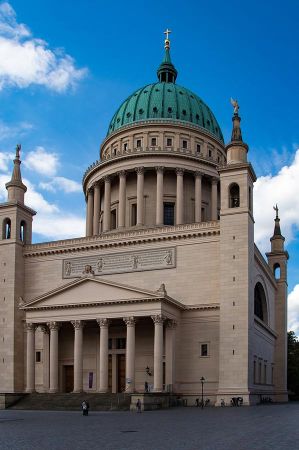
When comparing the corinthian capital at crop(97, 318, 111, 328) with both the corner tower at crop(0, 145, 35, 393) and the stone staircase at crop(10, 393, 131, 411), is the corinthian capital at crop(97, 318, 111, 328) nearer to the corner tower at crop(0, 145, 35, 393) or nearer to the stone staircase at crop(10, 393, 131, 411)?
the stone staircase at crop(10, 393, 131, 411)

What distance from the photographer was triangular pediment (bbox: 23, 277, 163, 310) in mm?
56594

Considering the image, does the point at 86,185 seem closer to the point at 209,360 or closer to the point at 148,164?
the point at 148,164

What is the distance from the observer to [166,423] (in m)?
32.3

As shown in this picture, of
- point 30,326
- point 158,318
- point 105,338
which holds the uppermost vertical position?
point 158,318

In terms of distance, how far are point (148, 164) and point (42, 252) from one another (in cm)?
1907

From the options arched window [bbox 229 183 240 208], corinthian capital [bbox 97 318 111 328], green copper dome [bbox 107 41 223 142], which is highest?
green copper dome [bbox 107 41 223 142]

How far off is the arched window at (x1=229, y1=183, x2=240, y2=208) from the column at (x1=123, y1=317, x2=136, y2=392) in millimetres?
14336

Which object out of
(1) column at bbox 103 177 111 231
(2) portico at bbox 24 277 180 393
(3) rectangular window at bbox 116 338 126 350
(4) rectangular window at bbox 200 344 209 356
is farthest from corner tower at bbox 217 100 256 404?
(1) column at bbox 103 177 111 231

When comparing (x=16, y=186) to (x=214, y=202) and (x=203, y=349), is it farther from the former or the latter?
(x=203, y=349)

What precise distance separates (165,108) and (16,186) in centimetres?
2465

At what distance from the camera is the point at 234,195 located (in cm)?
6069

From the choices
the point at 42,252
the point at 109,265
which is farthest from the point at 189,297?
the point at 42,252

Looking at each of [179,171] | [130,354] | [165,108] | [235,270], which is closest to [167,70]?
[165,108]

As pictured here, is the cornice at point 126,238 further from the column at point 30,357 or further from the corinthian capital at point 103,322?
the column at point 30,357
